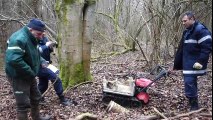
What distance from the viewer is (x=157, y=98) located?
779 cm

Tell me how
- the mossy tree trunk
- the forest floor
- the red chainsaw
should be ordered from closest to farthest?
the forest floor → the red chainsaw → the mossy tree trunk

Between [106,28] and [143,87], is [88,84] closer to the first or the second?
[143,87]

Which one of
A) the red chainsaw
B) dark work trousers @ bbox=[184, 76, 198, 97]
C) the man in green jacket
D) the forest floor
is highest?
the man in green jacket

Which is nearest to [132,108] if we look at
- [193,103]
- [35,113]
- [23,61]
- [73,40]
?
[193,103]

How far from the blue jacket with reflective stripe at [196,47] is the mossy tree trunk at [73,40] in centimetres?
284

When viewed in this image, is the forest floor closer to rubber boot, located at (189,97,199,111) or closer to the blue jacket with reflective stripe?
rubber boot, located at (189,97,199,111)

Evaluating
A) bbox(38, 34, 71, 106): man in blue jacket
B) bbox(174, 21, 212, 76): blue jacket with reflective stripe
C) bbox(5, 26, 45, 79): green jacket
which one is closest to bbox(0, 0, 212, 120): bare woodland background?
bbox(38, 34, 71, 106): man in blue jacket

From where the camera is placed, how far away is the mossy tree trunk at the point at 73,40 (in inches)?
330

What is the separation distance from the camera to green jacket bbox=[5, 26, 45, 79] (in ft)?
18.6

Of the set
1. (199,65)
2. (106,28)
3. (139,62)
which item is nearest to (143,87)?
(199,65)

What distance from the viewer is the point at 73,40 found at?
27.6 feet

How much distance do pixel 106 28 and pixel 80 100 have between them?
40.1 feet

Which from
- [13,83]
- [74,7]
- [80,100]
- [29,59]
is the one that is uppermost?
[74,7]

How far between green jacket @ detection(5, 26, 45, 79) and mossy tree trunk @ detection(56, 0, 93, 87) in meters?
2.39
